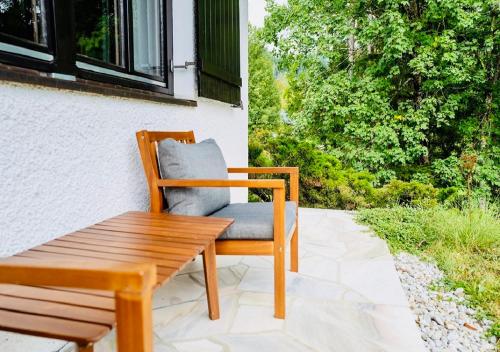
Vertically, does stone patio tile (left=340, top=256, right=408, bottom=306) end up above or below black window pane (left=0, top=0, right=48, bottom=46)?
below

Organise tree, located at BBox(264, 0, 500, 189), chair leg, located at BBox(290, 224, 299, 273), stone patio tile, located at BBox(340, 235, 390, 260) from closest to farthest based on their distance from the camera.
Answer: chair leg, located at BBox(290, 224, 299, 273)
stone patio tile, located at BBox(340, 235, 390, 260)
tree, located at BBox(264, 0, 500, 189)

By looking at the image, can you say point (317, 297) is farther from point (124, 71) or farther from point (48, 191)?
point (124, 71)

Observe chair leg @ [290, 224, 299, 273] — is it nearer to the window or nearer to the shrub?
the window

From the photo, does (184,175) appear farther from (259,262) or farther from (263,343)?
(259,262)

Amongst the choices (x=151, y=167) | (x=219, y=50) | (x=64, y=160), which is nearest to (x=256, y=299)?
(x=151, y=167)

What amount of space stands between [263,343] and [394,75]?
6581 millimetres

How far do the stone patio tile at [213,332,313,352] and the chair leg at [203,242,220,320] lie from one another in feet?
0.48

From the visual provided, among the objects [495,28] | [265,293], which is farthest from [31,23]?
[495,28]

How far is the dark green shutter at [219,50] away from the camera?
106 inches

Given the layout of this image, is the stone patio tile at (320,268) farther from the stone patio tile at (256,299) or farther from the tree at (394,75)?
the tree at (394,75)

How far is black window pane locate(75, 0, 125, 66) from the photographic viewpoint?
5.97ft

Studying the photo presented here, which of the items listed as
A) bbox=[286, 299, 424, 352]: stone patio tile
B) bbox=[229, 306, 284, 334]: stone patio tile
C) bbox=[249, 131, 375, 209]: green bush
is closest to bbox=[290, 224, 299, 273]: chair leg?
bbox=[286, 299, 424, 352]: stone patio tile

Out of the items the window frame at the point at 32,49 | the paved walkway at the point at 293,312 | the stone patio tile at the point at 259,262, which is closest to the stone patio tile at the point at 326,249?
the paved walkway at the point at 293,312

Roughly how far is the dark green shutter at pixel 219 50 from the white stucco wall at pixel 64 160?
59cm
